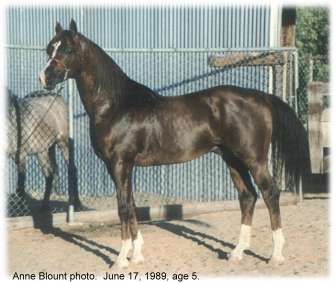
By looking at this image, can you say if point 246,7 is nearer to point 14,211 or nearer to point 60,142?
point 60,142

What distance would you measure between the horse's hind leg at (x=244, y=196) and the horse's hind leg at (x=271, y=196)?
0.33 metres

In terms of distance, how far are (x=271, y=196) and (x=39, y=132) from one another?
3.94 metres

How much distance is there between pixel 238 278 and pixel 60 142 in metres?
4.05

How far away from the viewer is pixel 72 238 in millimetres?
6973

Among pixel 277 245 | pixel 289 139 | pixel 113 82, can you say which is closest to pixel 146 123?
pixel 113 82

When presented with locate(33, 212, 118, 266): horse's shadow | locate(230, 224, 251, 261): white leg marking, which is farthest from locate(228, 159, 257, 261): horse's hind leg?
locate(33, 212, 118, 266): horse's shadow

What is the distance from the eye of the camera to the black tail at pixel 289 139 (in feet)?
20.1

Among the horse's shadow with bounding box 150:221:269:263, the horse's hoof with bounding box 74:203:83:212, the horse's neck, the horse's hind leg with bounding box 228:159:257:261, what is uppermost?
the horse's neck

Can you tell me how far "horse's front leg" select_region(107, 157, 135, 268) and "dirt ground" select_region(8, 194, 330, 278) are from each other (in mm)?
175

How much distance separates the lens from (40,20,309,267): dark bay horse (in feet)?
18.3

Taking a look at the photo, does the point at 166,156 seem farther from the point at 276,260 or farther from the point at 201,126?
the point at 276,260

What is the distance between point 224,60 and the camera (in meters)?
8.56

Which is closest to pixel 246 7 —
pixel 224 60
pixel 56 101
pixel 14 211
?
pixel 224 60

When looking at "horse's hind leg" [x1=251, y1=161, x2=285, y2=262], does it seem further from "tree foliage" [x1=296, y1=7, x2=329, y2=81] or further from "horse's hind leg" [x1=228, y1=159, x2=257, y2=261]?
"tree foliage" [x1=296, y1=7, x2=329, y2=81]
